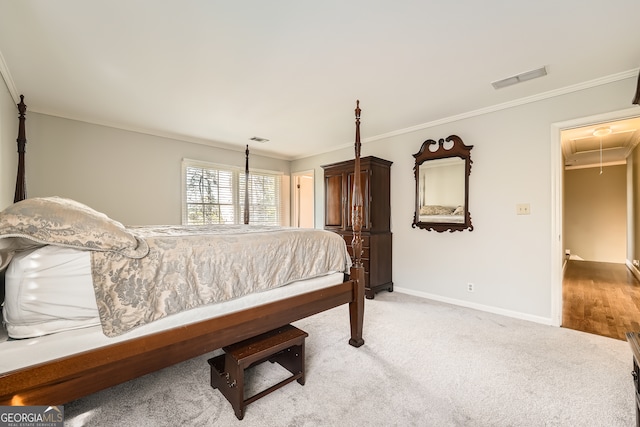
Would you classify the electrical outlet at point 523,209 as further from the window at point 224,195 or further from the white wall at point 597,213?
the white wall at point 597,213

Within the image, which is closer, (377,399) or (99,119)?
(377,399)

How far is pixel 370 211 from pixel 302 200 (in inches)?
105

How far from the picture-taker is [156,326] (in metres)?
1.43

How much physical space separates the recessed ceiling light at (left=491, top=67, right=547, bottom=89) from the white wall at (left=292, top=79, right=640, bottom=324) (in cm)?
60

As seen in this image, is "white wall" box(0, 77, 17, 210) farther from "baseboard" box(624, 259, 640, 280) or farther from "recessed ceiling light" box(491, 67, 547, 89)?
"baseboard" box(624, 259, 640, 280)

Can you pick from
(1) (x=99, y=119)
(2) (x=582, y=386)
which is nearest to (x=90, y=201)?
(1) (x=99, y=119)

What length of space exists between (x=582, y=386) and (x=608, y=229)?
22.6 ft

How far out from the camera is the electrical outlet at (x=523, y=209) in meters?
3.15

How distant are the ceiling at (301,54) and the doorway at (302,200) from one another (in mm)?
2640

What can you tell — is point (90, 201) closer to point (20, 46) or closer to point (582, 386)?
point (20, 46)

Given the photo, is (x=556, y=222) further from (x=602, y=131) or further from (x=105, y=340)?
(x=105, y=340)

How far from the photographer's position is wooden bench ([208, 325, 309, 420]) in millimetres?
1631

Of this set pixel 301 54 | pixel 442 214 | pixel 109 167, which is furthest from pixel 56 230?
pixel 442 214

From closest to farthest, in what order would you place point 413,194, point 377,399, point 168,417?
point 168,417, point 377,399, point 413,194
